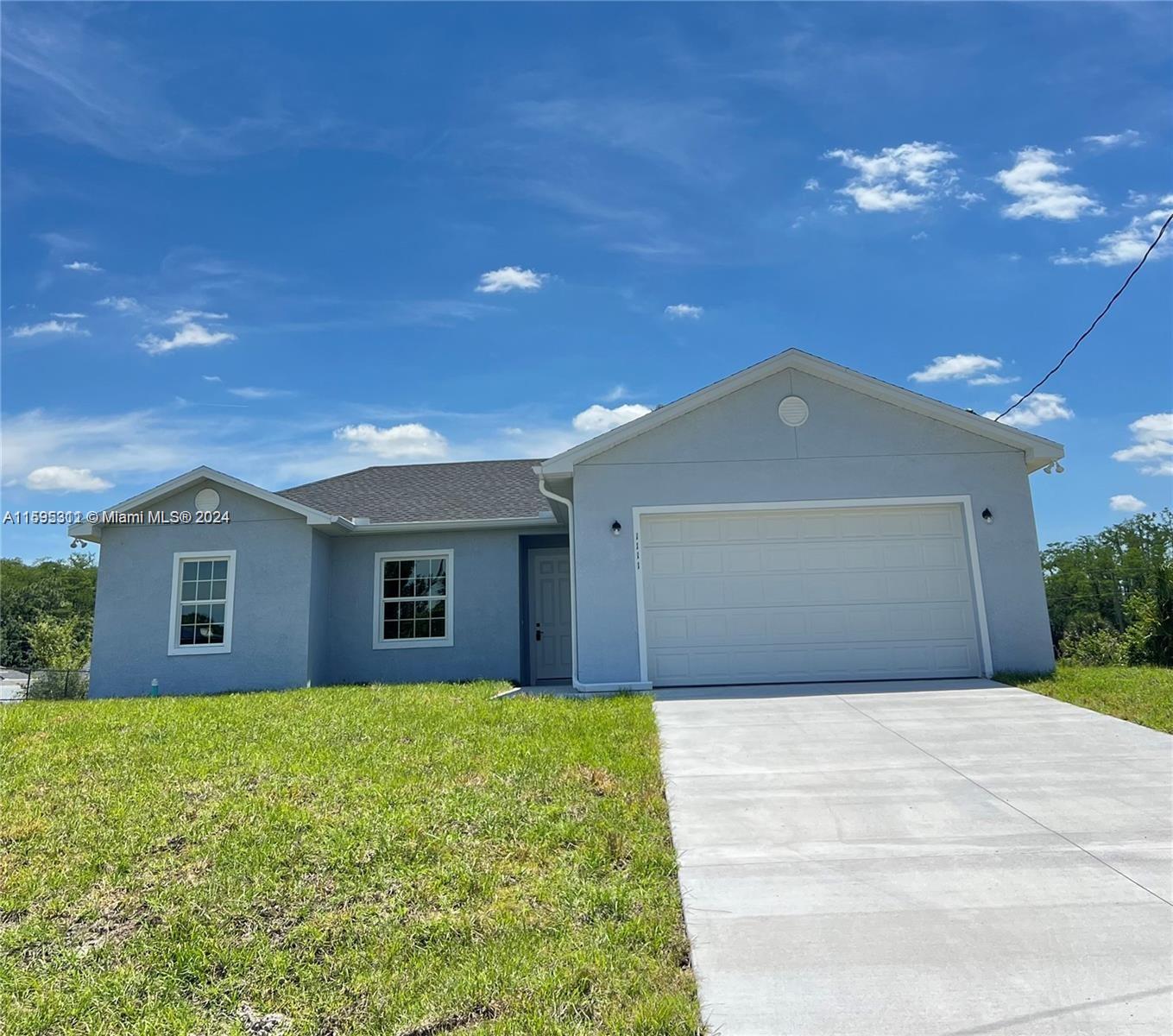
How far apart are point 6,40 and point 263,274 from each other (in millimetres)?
4462

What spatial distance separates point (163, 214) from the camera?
11.9 meters

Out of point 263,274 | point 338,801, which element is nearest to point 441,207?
point 263,274

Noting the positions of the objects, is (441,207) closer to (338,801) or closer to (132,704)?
(132,704)

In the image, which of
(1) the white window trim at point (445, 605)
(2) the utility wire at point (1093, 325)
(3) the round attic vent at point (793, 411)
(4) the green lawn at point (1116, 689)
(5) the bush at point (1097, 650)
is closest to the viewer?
(4) the green lawn at point (1116, 689)

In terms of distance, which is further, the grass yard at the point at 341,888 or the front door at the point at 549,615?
the front door at the point at 549,615

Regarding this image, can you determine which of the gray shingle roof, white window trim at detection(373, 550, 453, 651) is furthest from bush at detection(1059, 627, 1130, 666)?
white window trim at detection(373, 550, 453, 651)

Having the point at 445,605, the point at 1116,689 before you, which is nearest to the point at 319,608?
the point at 445,605

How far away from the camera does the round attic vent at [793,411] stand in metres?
10.8

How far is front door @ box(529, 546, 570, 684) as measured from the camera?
13.7m

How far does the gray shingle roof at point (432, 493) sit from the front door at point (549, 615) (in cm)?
98

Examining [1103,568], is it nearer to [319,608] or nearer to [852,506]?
[852,506]

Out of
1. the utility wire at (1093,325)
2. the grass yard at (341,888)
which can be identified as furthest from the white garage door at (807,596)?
the grass yard at (341,888)

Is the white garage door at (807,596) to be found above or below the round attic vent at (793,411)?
below

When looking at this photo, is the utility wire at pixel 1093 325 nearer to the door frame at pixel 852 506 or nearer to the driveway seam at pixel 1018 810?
the door frame at pixel 852 506
